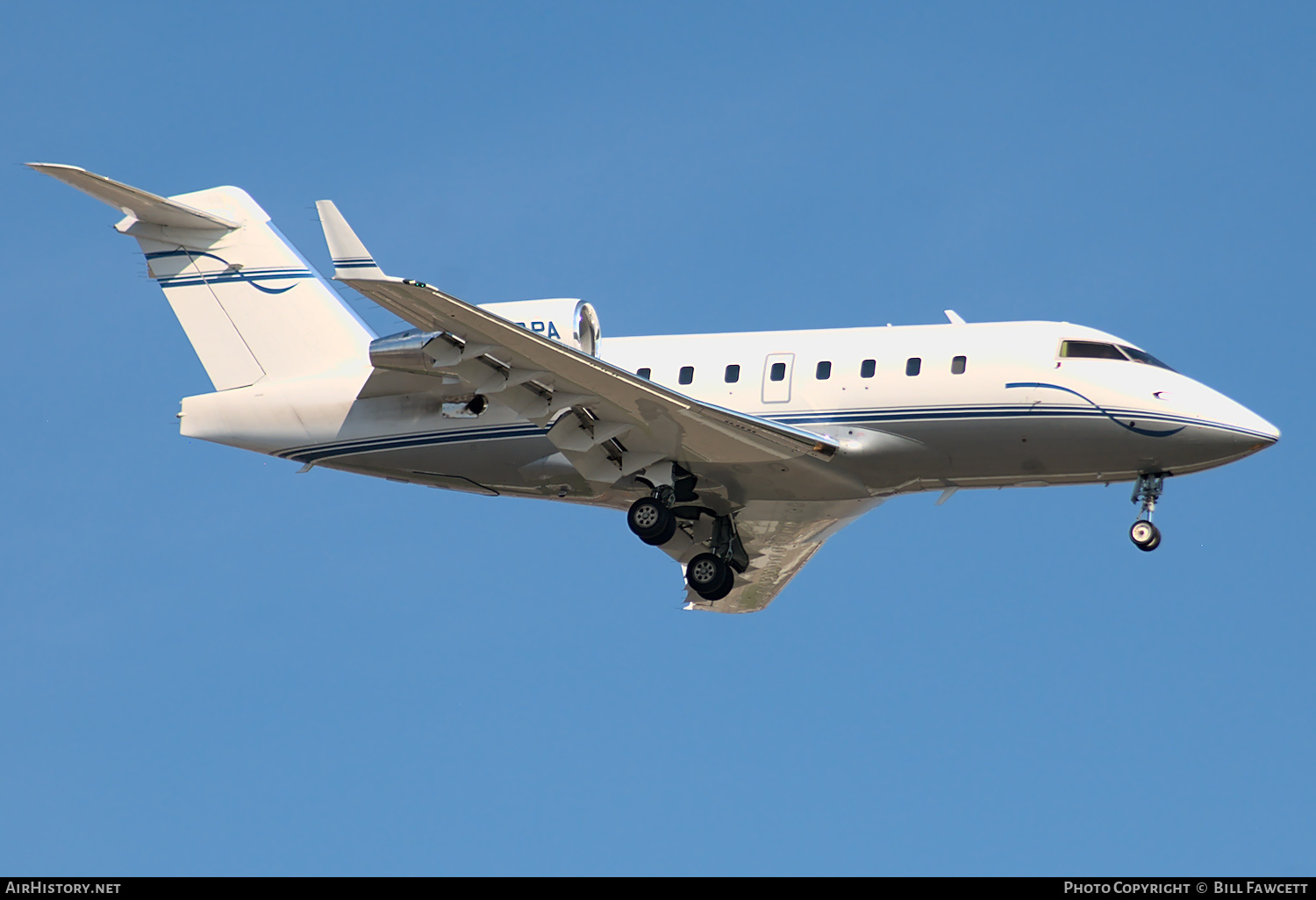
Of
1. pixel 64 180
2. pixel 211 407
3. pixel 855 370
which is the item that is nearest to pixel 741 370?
pixel 855 370

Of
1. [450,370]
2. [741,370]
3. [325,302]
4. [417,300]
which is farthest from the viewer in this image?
[325,302]

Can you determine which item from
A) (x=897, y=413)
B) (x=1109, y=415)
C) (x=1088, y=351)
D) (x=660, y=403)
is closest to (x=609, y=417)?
(x=660, y=403)

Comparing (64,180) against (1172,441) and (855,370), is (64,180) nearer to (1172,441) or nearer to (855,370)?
(855,370)

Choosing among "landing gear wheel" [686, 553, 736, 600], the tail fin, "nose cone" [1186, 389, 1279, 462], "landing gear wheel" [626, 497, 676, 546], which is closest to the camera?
"nose cone" [1186, 389, 1279, 462]

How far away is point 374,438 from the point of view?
24.5 m

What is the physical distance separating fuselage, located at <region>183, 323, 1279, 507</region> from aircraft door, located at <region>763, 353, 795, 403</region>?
2 cm

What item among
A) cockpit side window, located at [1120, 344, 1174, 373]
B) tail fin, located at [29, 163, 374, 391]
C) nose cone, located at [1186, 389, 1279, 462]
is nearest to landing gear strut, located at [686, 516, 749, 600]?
tail fin, located at [29, 163, 374, 391]

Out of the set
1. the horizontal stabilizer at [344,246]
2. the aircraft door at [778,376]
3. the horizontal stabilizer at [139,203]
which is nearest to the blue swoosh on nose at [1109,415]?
the aircraft door at [778,376]

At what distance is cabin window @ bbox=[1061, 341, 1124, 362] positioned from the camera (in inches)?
893

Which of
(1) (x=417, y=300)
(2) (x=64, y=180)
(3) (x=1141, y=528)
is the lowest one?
(3) (x=1141, y=528)

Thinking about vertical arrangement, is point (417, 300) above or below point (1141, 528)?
above

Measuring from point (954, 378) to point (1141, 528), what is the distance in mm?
3350

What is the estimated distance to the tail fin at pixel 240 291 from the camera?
2523cm

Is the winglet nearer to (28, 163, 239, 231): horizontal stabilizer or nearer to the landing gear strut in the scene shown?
(28, 163, 239, 231): horizontal stabilizer
